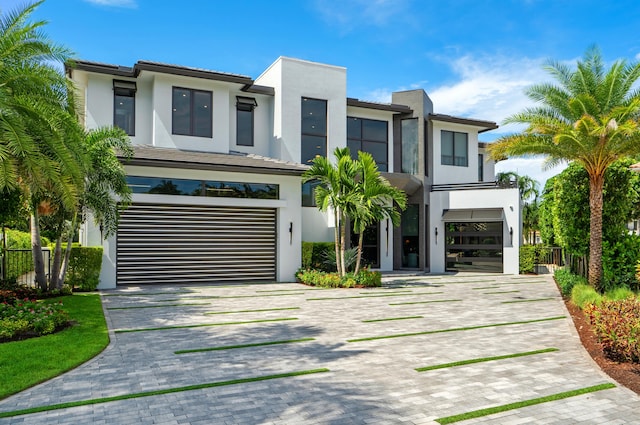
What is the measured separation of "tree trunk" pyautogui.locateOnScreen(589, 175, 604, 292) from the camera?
14.4 m

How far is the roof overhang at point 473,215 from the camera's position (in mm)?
23828

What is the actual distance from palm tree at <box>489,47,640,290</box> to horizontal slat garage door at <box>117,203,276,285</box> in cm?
956

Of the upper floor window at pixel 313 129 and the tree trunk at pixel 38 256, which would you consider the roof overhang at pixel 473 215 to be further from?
the tree trunk at pixel 38 256

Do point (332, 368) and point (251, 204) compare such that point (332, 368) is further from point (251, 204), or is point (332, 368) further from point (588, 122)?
point (251, 204)

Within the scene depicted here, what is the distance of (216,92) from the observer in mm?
20594

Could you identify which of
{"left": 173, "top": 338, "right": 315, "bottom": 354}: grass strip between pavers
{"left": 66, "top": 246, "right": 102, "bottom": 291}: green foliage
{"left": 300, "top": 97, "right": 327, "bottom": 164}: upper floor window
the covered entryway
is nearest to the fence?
{"left": 66, "top": 246, "right": 102, "bottom": 291}: green foliage

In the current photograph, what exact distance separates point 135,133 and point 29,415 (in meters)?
16.6

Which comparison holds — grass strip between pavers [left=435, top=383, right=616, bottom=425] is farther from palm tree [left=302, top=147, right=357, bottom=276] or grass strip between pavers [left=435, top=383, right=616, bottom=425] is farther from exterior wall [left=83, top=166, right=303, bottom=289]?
exterior wall [left=83, top=166, right=303, bottom=289]

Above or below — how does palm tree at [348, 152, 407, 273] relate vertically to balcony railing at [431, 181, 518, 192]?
below

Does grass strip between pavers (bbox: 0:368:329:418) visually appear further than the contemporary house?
No

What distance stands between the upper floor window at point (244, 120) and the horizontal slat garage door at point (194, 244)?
181 inches

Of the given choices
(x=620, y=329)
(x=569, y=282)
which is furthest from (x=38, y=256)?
(x=569, y=282)

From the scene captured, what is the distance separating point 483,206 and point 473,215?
71cm

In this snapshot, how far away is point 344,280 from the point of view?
58.2 ft
